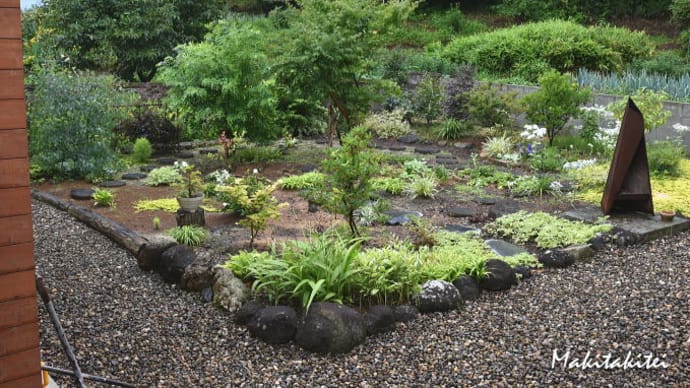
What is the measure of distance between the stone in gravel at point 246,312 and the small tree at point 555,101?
7201 millimetres

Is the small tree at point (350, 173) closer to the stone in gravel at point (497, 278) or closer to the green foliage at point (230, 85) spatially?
the stone in gravel at point (497, 278)

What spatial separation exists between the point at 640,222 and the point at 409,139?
6.01m

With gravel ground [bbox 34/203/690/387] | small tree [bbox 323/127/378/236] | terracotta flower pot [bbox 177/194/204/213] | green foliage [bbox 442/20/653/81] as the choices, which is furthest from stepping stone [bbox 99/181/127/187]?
green foliage [bbox 442/20/653/81]

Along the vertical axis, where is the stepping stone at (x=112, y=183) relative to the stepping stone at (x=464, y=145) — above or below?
below

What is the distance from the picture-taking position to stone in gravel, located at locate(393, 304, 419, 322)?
4.99m

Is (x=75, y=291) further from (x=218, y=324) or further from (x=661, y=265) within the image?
(x=661, y=265)

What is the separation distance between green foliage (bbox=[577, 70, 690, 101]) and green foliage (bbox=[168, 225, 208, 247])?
732 cm

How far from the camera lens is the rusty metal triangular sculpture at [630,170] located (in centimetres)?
706

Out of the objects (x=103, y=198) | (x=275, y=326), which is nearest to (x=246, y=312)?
(x=275, y=326)

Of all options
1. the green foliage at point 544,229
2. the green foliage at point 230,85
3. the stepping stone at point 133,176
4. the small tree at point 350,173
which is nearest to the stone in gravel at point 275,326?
the small tree at point 350,173

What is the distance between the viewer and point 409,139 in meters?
12.7

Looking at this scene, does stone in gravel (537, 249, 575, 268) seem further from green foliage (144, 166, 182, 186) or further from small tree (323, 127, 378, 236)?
green foliage (144, 166, 182, 186)

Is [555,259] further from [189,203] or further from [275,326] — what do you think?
[189,203]

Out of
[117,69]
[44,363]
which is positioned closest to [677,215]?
[44,363]
